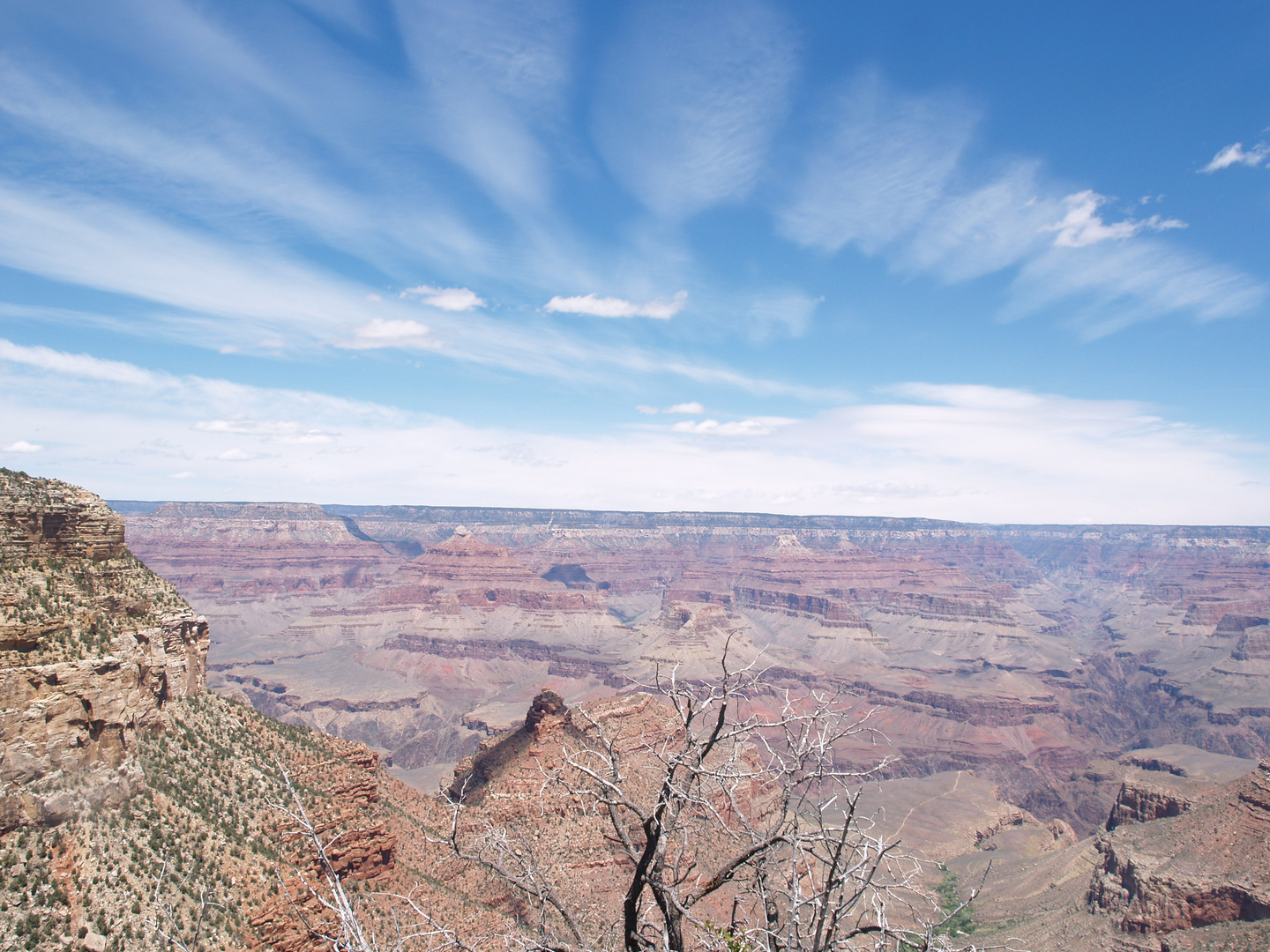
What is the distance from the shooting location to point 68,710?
79.7 ft

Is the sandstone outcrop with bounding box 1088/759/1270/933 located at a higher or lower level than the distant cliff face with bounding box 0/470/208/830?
lower

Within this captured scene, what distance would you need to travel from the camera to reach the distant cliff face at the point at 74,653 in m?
23.1

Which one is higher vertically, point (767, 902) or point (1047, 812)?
point (767, 902)

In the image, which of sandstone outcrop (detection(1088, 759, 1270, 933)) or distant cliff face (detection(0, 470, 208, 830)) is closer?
distant cliff face (detection(0, 470, 208, 830))

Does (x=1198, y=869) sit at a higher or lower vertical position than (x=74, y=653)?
lower

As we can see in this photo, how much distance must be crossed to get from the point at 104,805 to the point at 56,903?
3.93m

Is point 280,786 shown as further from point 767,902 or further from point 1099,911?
point 1099,911

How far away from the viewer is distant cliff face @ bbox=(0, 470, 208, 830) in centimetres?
2309

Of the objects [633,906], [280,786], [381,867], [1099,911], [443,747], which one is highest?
[633,906]

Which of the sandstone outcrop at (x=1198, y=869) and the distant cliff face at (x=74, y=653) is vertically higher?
the distant cliff face at (x=74, y=653)

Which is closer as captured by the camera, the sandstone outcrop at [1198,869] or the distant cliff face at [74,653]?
the distant cliff face at [74,653]

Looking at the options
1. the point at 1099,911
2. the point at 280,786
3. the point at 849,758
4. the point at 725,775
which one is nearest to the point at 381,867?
the point at 280,786

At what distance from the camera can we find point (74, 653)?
25.5 meters

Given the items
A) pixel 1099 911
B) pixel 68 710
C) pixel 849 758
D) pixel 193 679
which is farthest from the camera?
pixel 849 758
